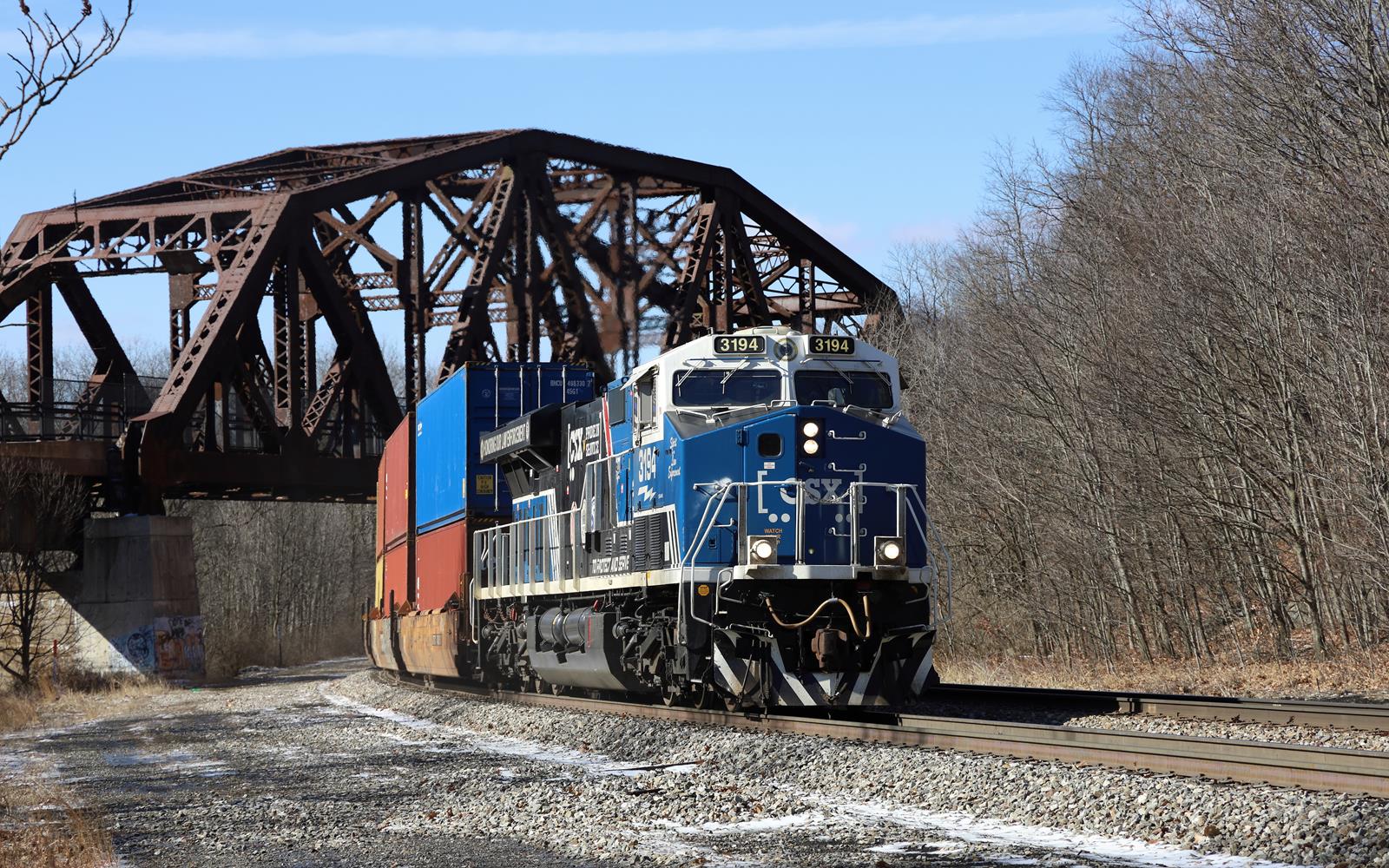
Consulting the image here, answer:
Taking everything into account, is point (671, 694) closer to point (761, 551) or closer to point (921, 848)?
point (761, 551)

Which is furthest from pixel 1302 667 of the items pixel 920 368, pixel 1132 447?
pixel 920 368

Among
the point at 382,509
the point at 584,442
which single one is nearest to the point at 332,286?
the point at 382,509

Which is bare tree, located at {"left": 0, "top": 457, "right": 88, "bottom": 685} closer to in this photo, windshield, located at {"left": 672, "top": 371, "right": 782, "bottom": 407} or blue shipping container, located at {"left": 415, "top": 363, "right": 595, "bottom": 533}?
blue shipping container, located at {"left": 415, "top": 363, "right": 595, "bottom": 533}

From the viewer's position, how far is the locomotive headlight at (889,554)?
1498 centimetres

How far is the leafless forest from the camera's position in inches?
811

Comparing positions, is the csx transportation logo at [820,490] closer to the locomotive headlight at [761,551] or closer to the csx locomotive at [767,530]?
the csx locomotive at [767,530]

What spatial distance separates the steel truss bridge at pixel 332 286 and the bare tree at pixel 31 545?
24.2 inches

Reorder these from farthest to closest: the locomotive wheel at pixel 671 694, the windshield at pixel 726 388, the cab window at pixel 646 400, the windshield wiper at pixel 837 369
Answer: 1. the locomotive wheel at pixel 671 694
2. the cab window at pixel 646 400
3. the windshield wiper at pixel 837 369
4. the windshield at pixel 726 388

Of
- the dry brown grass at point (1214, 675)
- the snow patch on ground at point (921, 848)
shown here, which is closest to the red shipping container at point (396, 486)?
the dry brown grass at point (1214, 675)

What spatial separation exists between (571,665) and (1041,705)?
580 cm

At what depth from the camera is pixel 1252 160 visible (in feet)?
78.7

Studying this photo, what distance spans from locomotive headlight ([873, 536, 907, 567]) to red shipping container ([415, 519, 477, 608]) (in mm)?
10021

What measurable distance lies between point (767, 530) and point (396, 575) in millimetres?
17944

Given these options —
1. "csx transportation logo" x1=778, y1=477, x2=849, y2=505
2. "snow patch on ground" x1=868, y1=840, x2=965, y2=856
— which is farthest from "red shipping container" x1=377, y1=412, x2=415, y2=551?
"snow patch on ground" x1=868, y1=840, x2=965, y2=856
